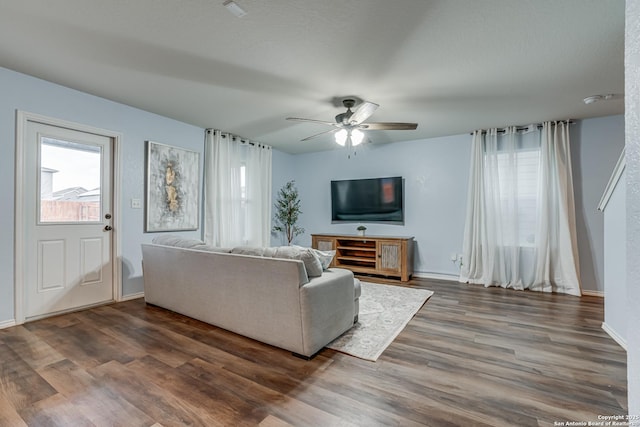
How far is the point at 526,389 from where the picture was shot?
1795 mm

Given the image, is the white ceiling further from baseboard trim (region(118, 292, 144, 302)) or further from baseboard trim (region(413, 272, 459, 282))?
baseboard trim (region(413, 272, 459, 282))

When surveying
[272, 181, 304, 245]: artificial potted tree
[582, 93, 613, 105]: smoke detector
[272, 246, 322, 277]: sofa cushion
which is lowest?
[272, 246, 322, 277]: sofa cushion

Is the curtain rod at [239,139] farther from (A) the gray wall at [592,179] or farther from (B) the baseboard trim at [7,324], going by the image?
(A) the gray wall at [592,179]

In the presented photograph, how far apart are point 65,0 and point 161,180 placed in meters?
2.38

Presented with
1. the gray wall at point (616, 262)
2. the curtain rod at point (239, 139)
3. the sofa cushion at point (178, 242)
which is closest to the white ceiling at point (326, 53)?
the curtain rod at point (239, 139)

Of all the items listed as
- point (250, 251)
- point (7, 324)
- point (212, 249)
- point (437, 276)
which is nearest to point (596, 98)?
point (437, 276)

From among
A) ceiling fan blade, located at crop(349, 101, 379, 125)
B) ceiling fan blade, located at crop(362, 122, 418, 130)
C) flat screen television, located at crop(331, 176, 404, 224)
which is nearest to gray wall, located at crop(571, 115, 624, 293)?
flat screen television, located at crop(331, 176, 404, 224)

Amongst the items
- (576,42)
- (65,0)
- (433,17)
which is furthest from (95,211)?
(576,42)

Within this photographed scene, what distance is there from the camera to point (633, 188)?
70 cm

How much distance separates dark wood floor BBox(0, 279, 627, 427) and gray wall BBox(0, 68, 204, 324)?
791mm

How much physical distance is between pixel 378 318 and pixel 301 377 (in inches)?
50.5

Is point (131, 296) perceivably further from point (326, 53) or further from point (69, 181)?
point (326, 53)

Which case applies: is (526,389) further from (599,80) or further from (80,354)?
(80,354)

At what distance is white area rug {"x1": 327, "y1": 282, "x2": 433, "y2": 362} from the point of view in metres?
2.35
